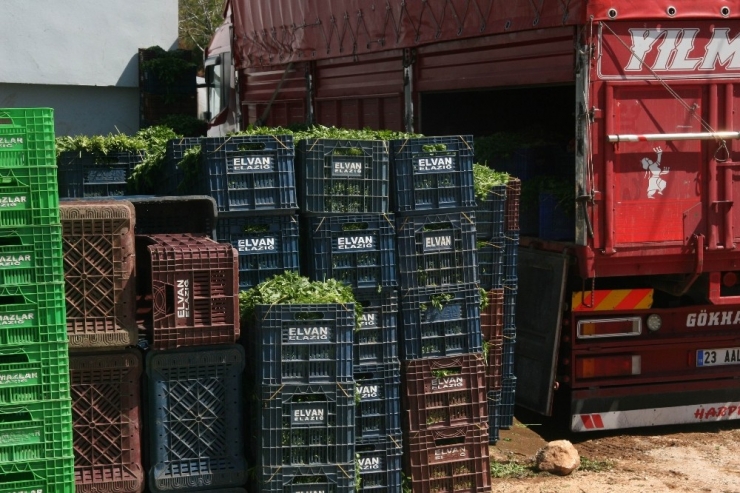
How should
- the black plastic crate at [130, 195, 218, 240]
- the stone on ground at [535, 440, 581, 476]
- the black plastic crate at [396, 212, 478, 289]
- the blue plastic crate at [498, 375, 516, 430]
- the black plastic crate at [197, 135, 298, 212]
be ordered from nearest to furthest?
the black plastic crate at [130, 195, 218, 240], the black plastic crate at [197, 135, 298, 212], the black plastic crate at [396, 212, 478, 289], the stone on ground at [535, 440, 581, 476], the blue plastic crate at [498, 375, 516, 430]

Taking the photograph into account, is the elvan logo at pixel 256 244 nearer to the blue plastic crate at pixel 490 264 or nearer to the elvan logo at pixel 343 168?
the elvan logo at pixel 343 168

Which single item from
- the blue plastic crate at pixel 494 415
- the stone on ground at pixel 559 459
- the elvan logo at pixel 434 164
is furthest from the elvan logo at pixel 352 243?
the blue plastic crate at pixel 494 415

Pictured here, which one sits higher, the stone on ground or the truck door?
the truck door

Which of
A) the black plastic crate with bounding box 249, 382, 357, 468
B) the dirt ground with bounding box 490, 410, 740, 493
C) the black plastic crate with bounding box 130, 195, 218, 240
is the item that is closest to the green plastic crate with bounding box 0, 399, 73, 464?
the black plastic crate with bounding box 249, 382, 357, 468

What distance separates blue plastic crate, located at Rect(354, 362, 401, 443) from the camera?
23.1 ft

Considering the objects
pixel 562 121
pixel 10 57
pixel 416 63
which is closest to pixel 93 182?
pixel 416 63

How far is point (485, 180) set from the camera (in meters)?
8.59

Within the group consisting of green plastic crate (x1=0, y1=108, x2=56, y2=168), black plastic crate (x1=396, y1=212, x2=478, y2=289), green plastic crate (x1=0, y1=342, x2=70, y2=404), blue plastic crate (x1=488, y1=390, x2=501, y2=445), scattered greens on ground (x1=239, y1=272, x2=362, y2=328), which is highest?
green plastic crate (x1=0, y1=108, x2=56, y2=168)

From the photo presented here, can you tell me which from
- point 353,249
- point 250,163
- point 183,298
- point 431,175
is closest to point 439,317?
point 353,249

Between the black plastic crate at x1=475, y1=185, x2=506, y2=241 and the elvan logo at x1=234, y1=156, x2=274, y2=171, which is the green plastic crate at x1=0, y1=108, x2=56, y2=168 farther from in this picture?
the black plastic crate at x1=475, y1=185, x2=506, y2=241

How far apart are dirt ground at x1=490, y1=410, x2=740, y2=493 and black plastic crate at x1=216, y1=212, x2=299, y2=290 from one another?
2252mm

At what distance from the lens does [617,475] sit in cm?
809

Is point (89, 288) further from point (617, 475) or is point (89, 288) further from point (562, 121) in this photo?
point (562, 121)

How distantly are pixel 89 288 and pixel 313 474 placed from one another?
1.68 m
